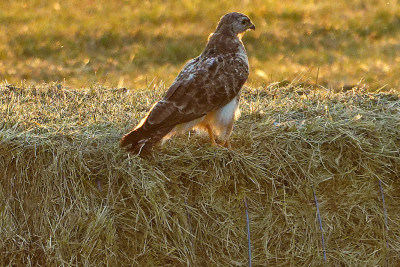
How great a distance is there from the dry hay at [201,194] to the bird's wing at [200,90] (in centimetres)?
26

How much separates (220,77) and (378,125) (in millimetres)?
1388

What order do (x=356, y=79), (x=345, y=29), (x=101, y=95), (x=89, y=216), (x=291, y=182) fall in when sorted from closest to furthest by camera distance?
1. (x=89, y=216)
2. (x=291, y=182)
3. (x=101, y=95)
4. (x=356, y=79)
5. (x=345, y=29)

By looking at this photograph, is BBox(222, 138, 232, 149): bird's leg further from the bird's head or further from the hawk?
the bird's head

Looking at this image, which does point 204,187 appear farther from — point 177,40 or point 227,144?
point 177,40

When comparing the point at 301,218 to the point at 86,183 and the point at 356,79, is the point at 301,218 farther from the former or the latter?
the point at 356,79

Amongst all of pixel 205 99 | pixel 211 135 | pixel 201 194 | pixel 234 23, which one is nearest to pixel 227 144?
A: pixel 211 135

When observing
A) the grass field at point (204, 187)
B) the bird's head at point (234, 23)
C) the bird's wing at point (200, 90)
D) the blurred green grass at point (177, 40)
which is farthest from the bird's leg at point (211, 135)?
the blurred green grass at point (177, 40)

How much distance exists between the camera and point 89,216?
16.4 ft

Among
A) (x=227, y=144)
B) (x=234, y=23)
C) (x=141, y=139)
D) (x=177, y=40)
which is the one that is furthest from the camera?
(x=177, y=40)

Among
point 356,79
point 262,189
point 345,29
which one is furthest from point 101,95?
point 345,29

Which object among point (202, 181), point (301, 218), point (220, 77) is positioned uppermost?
point (220, 77)

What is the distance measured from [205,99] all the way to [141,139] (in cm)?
61

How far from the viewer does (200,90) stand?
5320mm

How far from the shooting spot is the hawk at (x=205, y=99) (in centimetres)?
511
